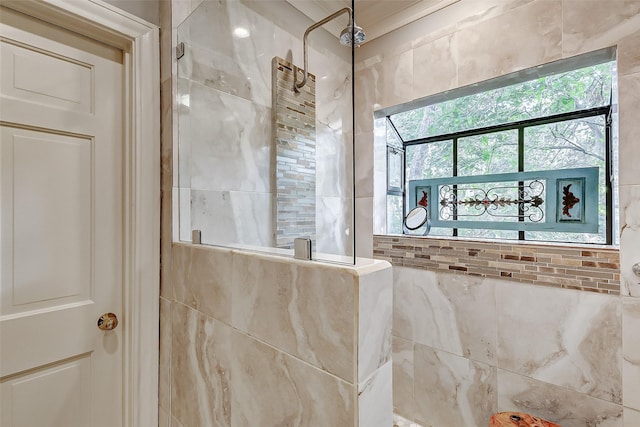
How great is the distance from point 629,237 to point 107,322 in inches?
77.7

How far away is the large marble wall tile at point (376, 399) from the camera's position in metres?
0.56

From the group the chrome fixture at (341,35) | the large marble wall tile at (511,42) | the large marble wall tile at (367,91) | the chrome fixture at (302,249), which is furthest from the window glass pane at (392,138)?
the chrome fixture at (302,249)

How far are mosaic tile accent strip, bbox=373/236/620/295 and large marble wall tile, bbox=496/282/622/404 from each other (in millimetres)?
46

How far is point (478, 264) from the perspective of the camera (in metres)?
1.47

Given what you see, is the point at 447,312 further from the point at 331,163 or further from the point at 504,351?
the point at 331,163

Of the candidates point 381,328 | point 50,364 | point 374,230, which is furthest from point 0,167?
point 374,230

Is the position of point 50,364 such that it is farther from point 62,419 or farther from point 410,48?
point 410,48

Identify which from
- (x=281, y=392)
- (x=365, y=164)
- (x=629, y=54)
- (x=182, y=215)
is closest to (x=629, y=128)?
(x=629, y=54)

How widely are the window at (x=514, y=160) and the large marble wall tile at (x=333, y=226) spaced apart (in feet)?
3.32

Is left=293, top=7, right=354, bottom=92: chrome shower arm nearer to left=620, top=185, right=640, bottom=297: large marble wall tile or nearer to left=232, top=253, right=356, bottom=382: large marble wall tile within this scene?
left=232, top=253, right=356, bottom=382: large marble wall tile

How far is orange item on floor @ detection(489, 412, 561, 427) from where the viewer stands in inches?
47.9

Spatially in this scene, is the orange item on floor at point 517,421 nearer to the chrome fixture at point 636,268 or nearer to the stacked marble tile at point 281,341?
the chrome fixture at point 636,268

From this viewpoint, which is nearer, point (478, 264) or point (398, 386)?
point (478, 264)

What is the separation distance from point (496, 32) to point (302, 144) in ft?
3.53
